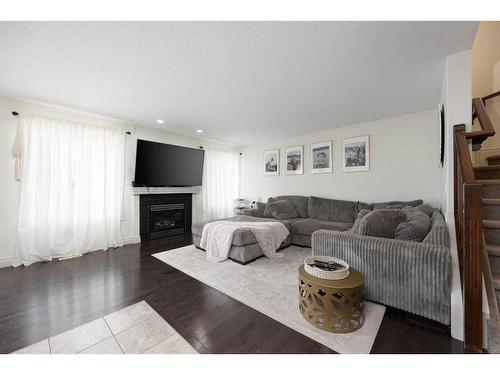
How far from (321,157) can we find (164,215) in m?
3.83

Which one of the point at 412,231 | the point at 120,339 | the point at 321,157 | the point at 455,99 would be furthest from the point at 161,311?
the point at 321,157

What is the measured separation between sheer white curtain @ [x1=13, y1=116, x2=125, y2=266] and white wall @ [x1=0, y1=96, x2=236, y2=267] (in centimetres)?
11

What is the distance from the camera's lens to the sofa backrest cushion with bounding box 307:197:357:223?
3948 mm

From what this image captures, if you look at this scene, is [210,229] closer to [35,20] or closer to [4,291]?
[4,291]

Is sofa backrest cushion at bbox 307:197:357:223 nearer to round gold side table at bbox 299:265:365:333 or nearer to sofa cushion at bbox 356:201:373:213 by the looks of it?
sofa cushion at bbox 356:201:373:213

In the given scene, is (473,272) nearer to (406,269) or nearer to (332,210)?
(406,269)

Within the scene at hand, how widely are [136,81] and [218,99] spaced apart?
1038mm

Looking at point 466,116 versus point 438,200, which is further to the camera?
point 438,200

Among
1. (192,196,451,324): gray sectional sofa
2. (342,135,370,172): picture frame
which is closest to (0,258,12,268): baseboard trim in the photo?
(192,196,451,324): gray sectional sofa

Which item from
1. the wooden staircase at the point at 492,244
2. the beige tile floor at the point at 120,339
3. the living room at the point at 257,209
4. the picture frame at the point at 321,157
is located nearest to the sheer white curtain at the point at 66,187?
the living room at the point at 257,209

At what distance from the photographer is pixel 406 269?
1.63 meters

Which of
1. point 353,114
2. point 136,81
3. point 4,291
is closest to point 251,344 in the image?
point 4,291

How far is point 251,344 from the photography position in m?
1.38
